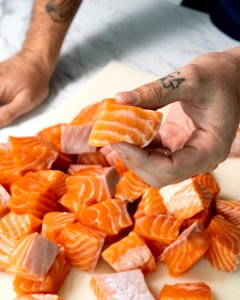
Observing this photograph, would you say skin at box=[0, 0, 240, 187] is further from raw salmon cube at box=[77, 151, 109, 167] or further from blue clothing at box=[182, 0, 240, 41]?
blue clothing at box=[182, 0, 240, 41]

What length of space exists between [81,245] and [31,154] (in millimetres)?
432

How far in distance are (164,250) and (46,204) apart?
47cm

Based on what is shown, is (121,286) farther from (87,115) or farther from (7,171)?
(87,115)

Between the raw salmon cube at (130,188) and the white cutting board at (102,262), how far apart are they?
27cm

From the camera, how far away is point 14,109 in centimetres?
247

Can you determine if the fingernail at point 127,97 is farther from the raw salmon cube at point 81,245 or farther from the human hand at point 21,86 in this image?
the human hand at point 21,86

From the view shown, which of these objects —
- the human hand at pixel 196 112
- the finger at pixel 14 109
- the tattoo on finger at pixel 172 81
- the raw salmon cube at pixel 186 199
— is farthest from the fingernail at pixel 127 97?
the finger at pixel 14 109

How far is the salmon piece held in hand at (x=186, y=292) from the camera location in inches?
69.6

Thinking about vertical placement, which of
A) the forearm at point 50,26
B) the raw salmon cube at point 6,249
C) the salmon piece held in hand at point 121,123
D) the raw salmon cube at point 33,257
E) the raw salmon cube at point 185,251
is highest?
the salmon piece held in hand at point 121,123

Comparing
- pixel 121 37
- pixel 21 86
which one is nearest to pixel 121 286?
pixel 21 86

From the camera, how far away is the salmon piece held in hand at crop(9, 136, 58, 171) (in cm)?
208

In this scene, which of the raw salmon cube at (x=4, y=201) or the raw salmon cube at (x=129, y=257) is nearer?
the raw salmon cube at (x=129, y=257)

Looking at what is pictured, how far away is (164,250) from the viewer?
1923 mm

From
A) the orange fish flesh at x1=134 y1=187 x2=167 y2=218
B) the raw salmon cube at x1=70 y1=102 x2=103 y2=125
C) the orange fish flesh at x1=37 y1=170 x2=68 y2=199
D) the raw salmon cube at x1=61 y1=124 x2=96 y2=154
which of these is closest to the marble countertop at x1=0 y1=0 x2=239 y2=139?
the raw salmon cube at x1=70 y1=102 x2=103 y2=125
